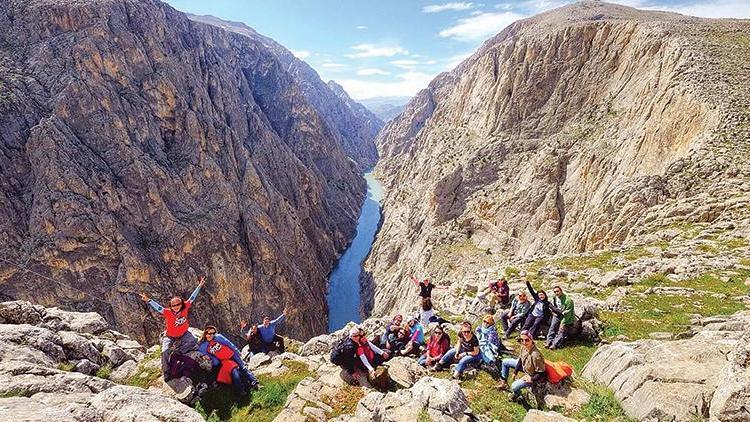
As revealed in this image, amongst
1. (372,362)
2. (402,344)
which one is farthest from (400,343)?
(372,362)

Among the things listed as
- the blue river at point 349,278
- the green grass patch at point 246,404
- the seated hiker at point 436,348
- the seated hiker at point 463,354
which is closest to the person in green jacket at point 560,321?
the seated hiker at point 463,354

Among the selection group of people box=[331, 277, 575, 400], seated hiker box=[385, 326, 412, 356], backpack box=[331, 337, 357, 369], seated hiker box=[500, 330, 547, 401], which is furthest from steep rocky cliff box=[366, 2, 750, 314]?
backpack box=[331, 337, 357, 369]

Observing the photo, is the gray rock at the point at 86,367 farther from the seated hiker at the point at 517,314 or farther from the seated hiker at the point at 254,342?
the seated hiker at the point at 517,314

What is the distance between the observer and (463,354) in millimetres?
13023

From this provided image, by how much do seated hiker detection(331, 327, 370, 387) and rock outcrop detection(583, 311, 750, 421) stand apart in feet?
22.0

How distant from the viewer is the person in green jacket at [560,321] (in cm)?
1420

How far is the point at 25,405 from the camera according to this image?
850 centimetres

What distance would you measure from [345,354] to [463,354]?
3.81m

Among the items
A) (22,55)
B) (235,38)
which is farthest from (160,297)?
(235,38)

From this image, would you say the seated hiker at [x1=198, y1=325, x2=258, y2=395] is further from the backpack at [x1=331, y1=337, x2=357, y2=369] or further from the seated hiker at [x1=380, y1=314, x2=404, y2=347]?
the seated hiker at [x1=380, y1=314, x2=404, y2=347]

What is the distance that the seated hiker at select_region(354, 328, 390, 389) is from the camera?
12.2 metres

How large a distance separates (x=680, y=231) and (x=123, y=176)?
6410 centimetres

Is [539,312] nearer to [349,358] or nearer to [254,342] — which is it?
[349,358]

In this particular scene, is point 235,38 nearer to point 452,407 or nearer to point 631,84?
point 631,84
